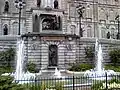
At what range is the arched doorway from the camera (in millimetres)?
31516

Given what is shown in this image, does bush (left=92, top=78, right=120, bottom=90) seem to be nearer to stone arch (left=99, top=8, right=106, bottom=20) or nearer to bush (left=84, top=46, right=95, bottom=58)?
bush (left=84, top=46, right=95, bottom=58)

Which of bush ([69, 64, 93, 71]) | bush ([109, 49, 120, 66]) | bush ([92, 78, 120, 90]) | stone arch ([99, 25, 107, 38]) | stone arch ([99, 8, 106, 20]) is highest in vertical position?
stone arch ([99, 8, 106, 20])

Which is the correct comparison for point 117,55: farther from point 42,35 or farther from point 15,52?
point 15,52

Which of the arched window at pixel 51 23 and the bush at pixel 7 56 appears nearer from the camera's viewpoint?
the bush at pixel 7 56

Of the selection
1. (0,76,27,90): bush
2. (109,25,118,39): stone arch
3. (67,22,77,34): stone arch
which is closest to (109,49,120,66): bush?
(67,22,77,34): stone arch

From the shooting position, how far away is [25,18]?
163ft

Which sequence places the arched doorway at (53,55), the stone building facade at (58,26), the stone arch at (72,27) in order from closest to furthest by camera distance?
the stone building facade at (58,26)
the arched doorway at (53,55)
the stone arch at (72,27)

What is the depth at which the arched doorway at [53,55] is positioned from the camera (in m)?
31.5

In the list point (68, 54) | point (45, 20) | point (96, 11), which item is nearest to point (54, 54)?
point (68, 54)

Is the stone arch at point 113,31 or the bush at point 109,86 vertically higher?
the stone arch at point 113,31

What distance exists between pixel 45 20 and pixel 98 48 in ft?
46.0

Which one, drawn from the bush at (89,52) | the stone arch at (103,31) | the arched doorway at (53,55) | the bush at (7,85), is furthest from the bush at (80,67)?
the stone arch at (103,31)

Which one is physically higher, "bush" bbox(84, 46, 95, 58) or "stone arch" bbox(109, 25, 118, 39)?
"stone arch" bbox(109, 25, 118, 39)

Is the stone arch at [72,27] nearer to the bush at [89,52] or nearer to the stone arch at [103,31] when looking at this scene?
the stone arch at [103,31]
